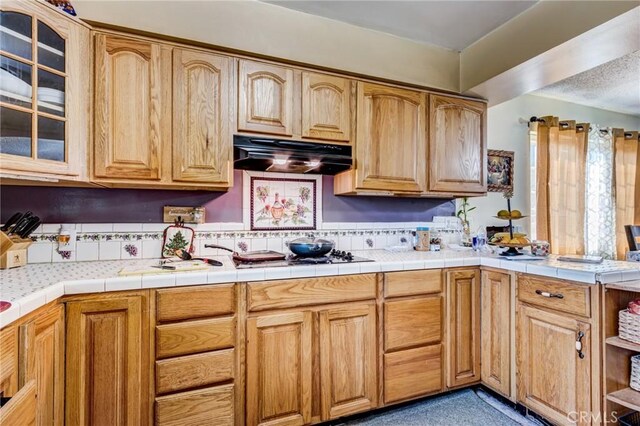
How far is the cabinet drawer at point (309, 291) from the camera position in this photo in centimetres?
168

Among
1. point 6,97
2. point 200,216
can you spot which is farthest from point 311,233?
point 6,97

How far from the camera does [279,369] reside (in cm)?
171

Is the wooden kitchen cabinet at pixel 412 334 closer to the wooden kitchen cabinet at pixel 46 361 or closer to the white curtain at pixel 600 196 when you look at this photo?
the wooden kitchen cabinet at pixel 46 361

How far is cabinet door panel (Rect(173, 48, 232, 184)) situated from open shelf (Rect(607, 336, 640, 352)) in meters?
2.10

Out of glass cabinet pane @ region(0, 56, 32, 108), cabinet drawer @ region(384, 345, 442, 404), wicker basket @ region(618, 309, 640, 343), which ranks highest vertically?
glass cabinet pane @ region(0, 56, 32, 108)

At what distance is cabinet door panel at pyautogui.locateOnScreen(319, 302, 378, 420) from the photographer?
5.92 feet

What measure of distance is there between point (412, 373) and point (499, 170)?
2.16m

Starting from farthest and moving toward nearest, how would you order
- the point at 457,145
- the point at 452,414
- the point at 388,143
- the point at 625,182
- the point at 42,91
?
the point at 625,182 < the point at 457,145 < the point at 388,143 < the point at 452,414 < the point at 42,91

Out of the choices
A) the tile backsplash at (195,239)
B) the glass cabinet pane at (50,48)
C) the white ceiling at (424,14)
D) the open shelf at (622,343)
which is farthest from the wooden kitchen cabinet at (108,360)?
the open shelf at (622,343)

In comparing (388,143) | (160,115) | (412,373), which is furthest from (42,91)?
(412,373)

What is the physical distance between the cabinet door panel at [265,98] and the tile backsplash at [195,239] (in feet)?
2.24

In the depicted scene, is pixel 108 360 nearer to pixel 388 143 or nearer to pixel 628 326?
pixel 388 143

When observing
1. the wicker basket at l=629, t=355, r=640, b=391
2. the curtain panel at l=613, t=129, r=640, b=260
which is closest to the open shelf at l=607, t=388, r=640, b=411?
the wicker basket at l=629, t=355, r=640, b=391

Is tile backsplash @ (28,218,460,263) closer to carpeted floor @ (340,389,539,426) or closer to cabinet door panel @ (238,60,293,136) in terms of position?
cabinet door panel @ (238,60,293,136)
